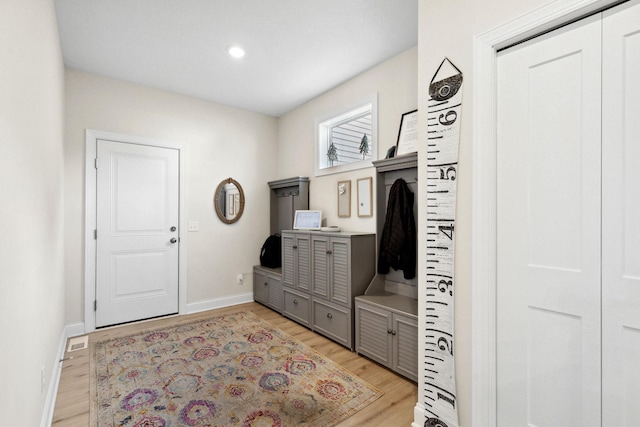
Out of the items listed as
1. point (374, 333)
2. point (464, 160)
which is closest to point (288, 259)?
point (374, 333)

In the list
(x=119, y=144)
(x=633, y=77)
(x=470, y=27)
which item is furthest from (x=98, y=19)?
(x=633, y=77)

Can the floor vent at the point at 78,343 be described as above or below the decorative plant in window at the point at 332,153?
below

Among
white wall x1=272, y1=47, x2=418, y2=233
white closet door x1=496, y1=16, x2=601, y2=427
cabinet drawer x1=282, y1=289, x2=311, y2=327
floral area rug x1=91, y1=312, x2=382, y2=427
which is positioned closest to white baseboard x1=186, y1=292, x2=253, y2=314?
floral area rug x1=91, y1=312, x2=382, y2=427

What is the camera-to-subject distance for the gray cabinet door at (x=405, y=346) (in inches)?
87.1

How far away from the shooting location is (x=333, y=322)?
2963 mm

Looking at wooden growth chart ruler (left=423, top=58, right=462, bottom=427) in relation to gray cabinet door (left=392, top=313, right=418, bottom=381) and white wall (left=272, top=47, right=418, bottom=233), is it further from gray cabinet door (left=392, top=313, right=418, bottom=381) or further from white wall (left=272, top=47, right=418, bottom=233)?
white wall (left=272, top=47, right=418, bottom=233)

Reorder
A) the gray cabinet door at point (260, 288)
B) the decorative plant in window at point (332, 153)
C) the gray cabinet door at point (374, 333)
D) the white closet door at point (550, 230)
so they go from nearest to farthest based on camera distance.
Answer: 1. the white closet door at point (550, 230)
2. the gray cabinet door at point (374, 333)
3. the decorative plant in window at point (332, 153)
4. the gray cabinet door at point (260, 288)

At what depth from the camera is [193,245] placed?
3922mm

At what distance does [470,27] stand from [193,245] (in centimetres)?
363

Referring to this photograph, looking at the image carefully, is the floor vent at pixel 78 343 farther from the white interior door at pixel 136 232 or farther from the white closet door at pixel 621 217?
the white closet door at pixel 621 217

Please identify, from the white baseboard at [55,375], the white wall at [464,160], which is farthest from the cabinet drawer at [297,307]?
the white baseboard at [55,375]

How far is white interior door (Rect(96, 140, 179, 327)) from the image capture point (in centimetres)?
335

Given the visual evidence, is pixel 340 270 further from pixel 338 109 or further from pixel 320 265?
pixel 338 109

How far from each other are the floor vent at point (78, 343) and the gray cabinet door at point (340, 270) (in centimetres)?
239
